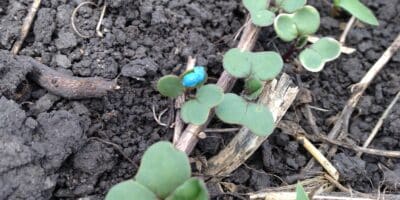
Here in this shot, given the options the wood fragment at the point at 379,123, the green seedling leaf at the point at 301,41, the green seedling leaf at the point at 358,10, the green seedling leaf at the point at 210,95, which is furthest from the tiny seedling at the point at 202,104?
the green seedling leaf at the point at 358,10

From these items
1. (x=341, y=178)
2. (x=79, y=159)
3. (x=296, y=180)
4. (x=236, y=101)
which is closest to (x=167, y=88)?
(x=236, y=101)

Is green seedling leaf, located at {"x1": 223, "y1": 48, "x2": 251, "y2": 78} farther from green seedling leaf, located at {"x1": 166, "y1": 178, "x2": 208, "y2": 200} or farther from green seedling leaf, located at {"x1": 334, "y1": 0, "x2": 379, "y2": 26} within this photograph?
green seedling leaf, located at {"x1": 334, "y1": 0, "x2": 379, "y2": 26}

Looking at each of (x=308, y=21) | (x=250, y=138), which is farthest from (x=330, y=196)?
(x=308, y=21)

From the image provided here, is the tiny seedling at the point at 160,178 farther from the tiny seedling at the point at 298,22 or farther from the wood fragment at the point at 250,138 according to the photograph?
the tiny seedling at the point at 298,22

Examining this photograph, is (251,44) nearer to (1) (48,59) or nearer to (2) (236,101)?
(2) (236,101)

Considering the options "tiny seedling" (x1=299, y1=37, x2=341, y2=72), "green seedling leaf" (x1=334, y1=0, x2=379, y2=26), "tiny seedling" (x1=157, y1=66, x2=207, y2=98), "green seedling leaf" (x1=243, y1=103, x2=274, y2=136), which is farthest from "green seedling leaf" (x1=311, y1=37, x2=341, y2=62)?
"tiny seedling" (x1=157, y1=66, x2=207, y2=98)

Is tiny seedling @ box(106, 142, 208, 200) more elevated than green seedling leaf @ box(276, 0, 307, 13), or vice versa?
green seedling leaf @ box(276, 0, 307, 13)
